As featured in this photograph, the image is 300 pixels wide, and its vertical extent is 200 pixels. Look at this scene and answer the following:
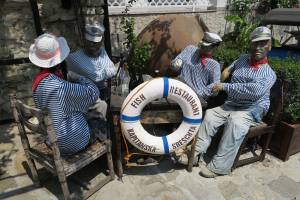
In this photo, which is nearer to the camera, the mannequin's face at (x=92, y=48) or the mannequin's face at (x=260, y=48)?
the mannequin's face at (x=260, y=48)

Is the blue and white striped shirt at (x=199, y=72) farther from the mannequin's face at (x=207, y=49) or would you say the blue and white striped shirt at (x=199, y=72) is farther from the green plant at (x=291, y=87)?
the green plant at (x=291, y=87)

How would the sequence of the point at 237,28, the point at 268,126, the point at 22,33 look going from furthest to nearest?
the point at 237,28 < the point at 22,33 < the point at 268,126

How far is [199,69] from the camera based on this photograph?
3719 millimetres

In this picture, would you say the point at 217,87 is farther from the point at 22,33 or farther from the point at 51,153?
the point at 22,33

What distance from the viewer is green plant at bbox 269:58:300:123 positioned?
360 centimetres

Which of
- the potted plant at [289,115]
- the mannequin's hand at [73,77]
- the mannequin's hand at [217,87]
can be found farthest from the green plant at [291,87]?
the mannequin's hand at [73,77]

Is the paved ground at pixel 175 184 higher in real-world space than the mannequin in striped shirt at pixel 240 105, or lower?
lower

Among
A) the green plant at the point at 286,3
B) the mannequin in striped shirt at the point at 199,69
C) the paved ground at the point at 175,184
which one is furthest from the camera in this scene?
the green plant at the point at 286,3

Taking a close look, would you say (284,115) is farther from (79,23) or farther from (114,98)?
(79,23)

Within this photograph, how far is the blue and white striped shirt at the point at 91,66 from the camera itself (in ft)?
11.7

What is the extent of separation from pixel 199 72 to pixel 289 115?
4.23 ft

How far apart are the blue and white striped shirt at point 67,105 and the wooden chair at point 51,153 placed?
126mm

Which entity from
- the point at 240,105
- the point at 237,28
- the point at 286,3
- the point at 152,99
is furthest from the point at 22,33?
the point at 286,3

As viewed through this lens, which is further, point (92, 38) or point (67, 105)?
point (92, 38)
